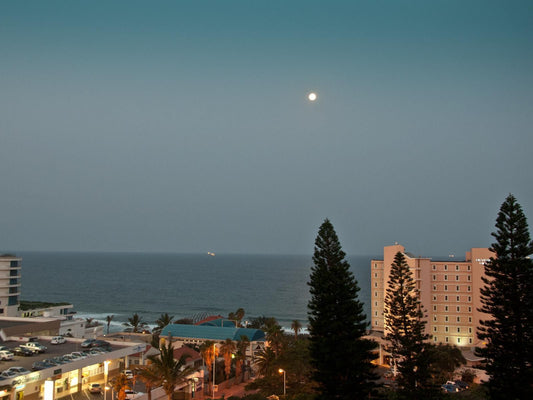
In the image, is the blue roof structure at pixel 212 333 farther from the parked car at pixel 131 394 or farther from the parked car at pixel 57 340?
the parked car at pixel 131 394

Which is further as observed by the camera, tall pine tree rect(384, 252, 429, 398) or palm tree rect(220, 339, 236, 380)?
palm tree rect(220, 339, 236, 380)

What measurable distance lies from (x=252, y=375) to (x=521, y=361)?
879 inches

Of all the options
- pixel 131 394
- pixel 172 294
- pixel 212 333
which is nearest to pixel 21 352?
pixel 131 394

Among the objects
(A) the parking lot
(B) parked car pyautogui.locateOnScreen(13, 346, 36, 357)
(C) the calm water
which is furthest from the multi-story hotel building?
(C) the calm water

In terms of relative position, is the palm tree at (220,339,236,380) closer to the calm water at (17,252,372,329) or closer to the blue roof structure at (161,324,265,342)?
the blue roof structure at (161,324,265,342)

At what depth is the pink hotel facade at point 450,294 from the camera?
47.0 meters

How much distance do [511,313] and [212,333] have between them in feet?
98.2

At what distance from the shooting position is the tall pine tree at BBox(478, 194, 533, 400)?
19828 mm

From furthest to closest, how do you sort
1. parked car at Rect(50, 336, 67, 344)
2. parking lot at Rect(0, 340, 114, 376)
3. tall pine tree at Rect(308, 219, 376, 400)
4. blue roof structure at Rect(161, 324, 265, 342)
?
blue roof structure at Rect(161, 324, 265, 342) → parked car at Rect(50, 336, 67, 344) → parking lot at Rect(0, 340, 114, 376) → tall pine tree at Rect(308, 219, 376, 400)

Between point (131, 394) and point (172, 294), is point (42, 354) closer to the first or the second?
point (131, 394)

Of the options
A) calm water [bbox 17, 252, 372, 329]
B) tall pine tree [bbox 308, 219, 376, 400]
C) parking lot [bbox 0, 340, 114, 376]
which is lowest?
calm water [bbox 17, 252, 372, 329]

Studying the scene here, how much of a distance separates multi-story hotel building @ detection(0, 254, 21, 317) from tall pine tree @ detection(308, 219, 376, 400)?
39659 mm

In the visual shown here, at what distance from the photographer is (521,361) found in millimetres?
20016

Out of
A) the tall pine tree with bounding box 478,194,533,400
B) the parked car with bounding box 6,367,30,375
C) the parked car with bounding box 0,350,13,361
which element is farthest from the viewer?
the parked car with bounding box 0,350,13,361
